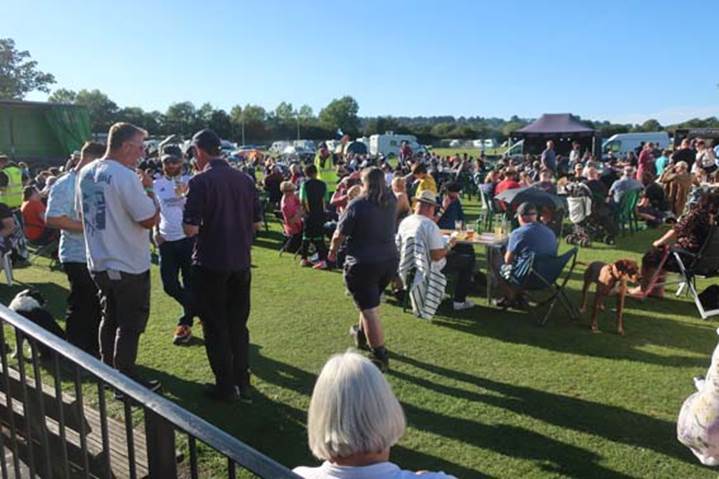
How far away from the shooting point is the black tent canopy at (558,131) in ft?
80.5

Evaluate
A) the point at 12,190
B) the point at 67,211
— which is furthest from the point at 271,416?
the point at 12,190

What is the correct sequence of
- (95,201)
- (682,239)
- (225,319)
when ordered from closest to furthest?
(95,201)
(225,319)
(682,239)

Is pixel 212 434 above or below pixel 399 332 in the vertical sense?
above

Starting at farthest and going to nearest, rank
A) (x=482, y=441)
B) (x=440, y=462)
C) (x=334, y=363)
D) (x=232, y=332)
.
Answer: (x=232, y=332) → (x=482, y=441) → (x=440, y=462) → (x=334, y=363)

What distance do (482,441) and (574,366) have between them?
163 centimetres

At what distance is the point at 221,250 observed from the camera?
396cm

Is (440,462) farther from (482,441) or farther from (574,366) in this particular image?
(574,366)

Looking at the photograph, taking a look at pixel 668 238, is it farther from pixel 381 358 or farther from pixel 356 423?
pixel 356 423

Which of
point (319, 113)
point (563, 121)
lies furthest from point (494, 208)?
point (319, 113)

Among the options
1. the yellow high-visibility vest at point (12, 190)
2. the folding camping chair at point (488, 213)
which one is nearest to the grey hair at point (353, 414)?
the folding camping chair at point (488, 213)

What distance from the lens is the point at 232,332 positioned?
4.20m

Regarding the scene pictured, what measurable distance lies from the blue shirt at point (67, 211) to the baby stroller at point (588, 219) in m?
8.62

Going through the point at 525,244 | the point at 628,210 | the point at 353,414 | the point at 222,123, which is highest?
the point at 222,123

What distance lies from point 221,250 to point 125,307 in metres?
0.73
